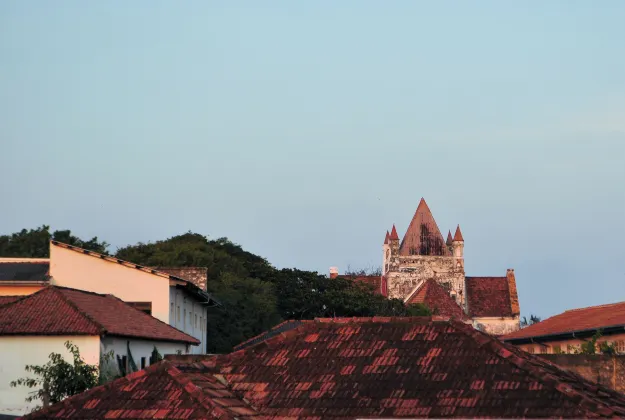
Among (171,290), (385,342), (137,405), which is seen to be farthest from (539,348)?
(137,405)

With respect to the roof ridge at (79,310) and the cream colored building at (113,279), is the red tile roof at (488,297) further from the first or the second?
the roof ridge at (79,310)

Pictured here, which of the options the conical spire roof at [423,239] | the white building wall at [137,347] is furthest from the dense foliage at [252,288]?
the conical spire roof at [423,239]

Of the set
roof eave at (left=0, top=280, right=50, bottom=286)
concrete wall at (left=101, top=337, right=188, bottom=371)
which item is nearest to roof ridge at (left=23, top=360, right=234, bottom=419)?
concrete wall at (left=101, top=337, right=188, bottom=371)

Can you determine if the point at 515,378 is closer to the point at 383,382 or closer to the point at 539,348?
the point at 383,382

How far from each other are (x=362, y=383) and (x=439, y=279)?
103913 mm

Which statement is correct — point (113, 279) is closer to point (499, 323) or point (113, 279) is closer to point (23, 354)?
point (23, 354)

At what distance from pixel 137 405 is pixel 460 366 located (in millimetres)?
5781

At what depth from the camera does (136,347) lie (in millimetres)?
37312

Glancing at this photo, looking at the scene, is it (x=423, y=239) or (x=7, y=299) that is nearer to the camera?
(x=7, y=299)

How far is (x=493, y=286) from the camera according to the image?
408 ft

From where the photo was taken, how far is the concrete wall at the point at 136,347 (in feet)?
114

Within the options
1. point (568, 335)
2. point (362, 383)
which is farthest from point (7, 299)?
point (568, 335)

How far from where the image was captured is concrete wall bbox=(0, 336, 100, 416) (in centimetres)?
3397

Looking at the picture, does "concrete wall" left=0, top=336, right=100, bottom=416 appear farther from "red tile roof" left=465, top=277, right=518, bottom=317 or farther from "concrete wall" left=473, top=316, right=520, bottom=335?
"red tile roof" left=465, top=277, right=518, bottom=317
